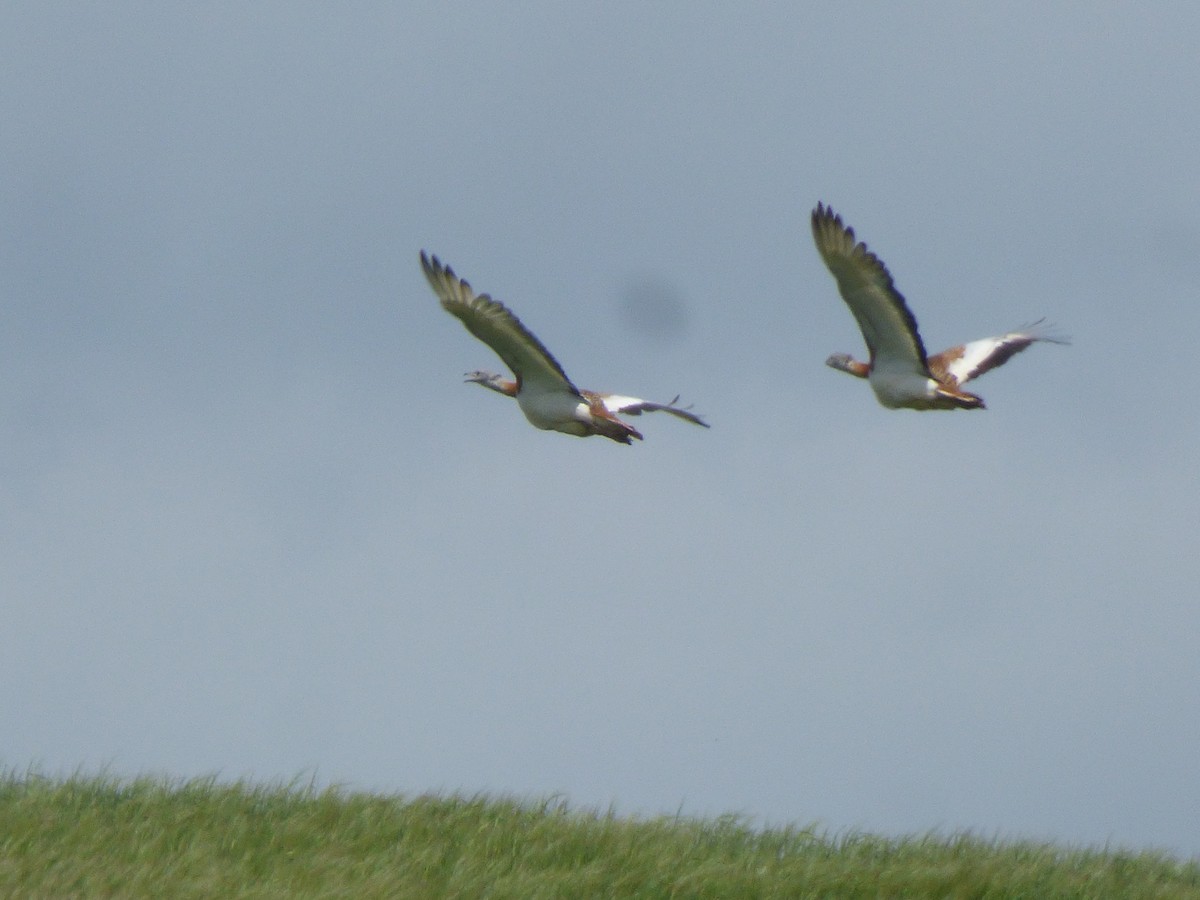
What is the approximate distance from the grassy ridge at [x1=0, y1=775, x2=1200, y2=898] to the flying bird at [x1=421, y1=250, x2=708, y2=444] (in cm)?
417

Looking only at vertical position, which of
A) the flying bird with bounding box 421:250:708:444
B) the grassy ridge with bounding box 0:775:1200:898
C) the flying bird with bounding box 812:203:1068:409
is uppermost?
the flying bird with bounding box 812:203:1068:409

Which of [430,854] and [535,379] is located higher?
[535,379]

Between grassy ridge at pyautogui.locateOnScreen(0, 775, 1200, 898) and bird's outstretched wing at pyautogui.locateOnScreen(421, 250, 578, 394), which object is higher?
bird's outstretched wing at pyautogui.locateOnScreen(421, 250, 578, 394)

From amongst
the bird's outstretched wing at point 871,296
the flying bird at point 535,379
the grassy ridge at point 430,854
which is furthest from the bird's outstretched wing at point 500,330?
the grassy ridge at point 430,854

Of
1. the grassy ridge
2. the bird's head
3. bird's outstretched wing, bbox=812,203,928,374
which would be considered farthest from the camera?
the bird's head

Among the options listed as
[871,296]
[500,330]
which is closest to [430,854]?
[500,330]

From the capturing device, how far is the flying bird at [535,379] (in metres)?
14.8

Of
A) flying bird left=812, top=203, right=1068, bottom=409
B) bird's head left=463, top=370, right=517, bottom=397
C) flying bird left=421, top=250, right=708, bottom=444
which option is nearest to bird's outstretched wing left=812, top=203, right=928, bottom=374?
flying bird left=812, top=203, right=1068, bottom=409

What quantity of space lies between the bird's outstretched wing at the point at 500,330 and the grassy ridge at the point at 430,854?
13.9ft

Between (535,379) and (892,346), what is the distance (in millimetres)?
3289

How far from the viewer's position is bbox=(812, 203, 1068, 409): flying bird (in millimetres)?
14422

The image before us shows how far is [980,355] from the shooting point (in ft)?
60.0

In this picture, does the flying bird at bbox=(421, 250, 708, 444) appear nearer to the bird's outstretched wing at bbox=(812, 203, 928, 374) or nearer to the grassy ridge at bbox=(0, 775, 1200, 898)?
the bird's outstretched wing at bbox=(812, 203, 928, 374)

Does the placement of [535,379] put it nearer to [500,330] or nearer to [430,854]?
[500,330]
